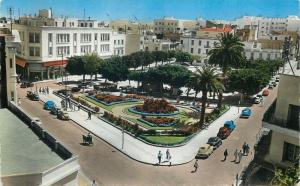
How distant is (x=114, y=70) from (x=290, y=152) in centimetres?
4852

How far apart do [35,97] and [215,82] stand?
27.4 metres

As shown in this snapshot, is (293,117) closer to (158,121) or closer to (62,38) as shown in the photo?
(158,121)

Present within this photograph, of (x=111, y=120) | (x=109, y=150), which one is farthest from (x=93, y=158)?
(x=111, y=120)

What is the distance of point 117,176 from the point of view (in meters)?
30.0

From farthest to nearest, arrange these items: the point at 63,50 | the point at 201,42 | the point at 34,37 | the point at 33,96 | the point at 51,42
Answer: the point at 201,42 < the point at 63,50 < the point at 51,42 < the point at 34,37 < the point at 33,96

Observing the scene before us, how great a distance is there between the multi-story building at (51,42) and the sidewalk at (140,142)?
28841 millimetres

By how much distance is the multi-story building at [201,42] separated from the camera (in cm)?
11199

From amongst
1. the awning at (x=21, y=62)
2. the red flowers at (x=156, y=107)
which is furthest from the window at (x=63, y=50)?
the red flowers at (x=156, y=107)

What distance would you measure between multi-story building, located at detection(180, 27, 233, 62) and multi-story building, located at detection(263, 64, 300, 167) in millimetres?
90320

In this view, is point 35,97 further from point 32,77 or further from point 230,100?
point 230,100

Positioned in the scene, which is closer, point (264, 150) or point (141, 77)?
point (264, 150)

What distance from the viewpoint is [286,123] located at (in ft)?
66.6

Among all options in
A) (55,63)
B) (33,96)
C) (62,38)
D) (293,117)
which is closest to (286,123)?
(293,117)

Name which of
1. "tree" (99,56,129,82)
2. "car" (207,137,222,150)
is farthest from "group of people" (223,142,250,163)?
"tree" (99,56,129,82)
